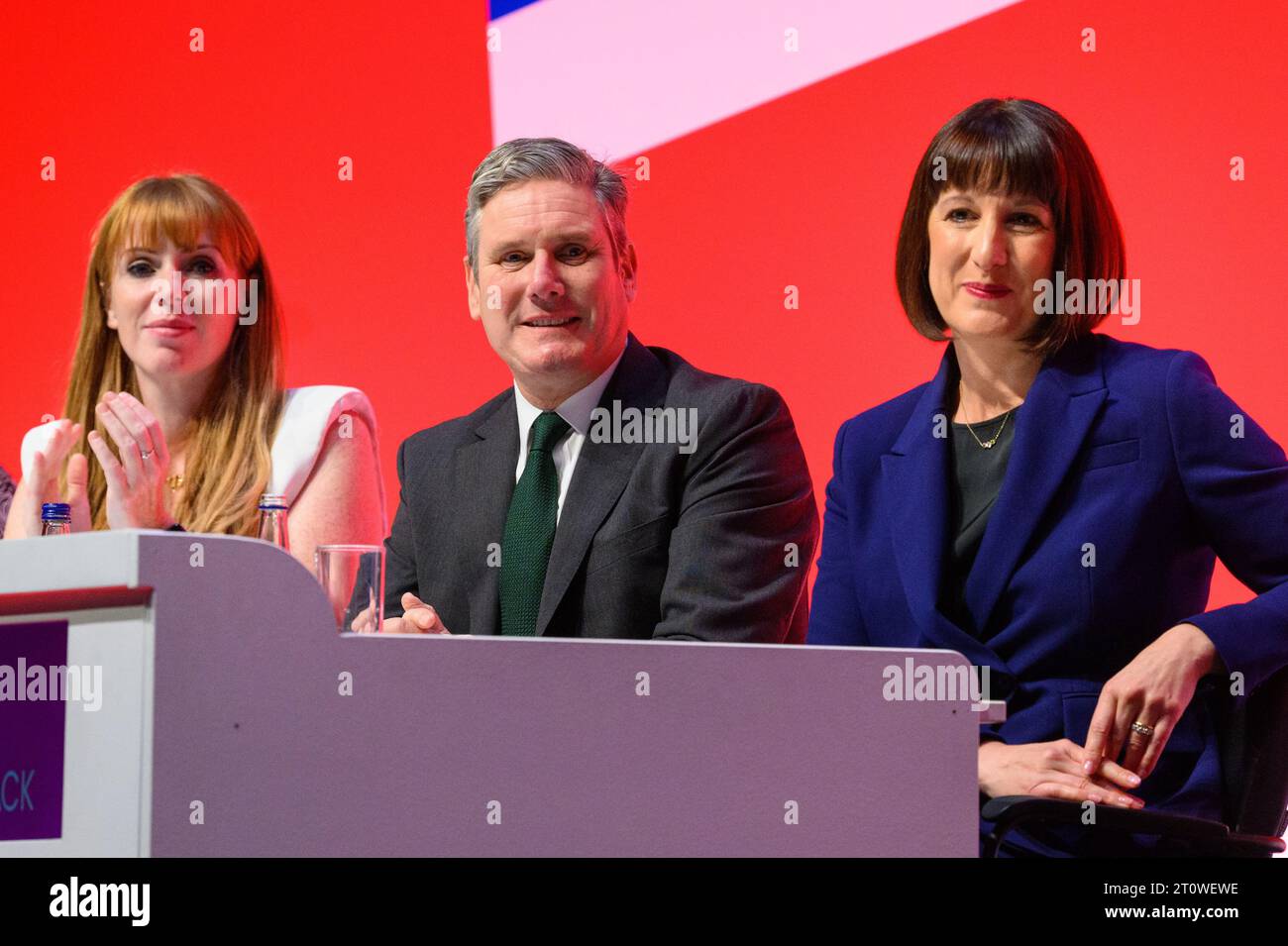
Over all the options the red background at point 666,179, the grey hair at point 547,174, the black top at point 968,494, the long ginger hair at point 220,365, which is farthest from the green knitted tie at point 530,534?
the red background at point 666,179

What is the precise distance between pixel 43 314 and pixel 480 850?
3107 millimetres

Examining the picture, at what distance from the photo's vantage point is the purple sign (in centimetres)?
Answer: 136

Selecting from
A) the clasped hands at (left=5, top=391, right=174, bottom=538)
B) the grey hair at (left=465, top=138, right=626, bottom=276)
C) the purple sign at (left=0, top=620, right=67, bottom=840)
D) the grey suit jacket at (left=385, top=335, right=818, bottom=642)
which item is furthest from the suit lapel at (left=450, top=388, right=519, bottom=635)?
the purple sign at (left=0, top=620, right=67, bottom=840)

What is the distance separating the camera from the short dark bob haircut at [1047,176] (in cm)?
246

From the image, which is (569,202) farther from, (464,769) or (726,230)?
(464,769)

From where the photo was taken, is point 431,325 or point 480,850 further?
point 431,325

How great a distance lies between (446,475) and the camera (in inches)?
103

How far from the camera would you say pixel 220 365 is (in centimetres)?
319

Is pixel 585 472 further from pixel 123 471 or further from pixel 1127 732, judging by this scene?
pixel 1127 732

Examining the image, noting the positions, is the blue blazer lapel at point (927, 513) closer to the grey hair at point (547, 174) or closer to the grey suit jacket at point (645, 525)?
Result: the grey suit jacket at point (645, 525)

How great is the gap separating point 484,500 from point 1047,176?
102 cm

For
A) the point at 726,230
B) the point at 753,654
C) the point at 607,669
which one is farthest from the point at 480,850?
the point at 726,230

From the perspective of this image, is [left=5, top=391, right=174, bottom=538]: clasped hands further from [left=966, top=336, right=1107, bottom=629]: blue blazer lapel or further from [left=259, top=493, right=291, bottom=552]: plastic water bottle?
[left=966, top=336, right=1107, bottom=629]: blue blazer lapel

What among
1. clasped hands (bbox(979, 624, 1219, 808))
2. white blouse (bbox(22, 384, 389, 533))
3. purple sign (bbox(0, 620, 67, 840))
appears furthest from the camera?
white blouse (bbox(22, 384, 389, 533))
